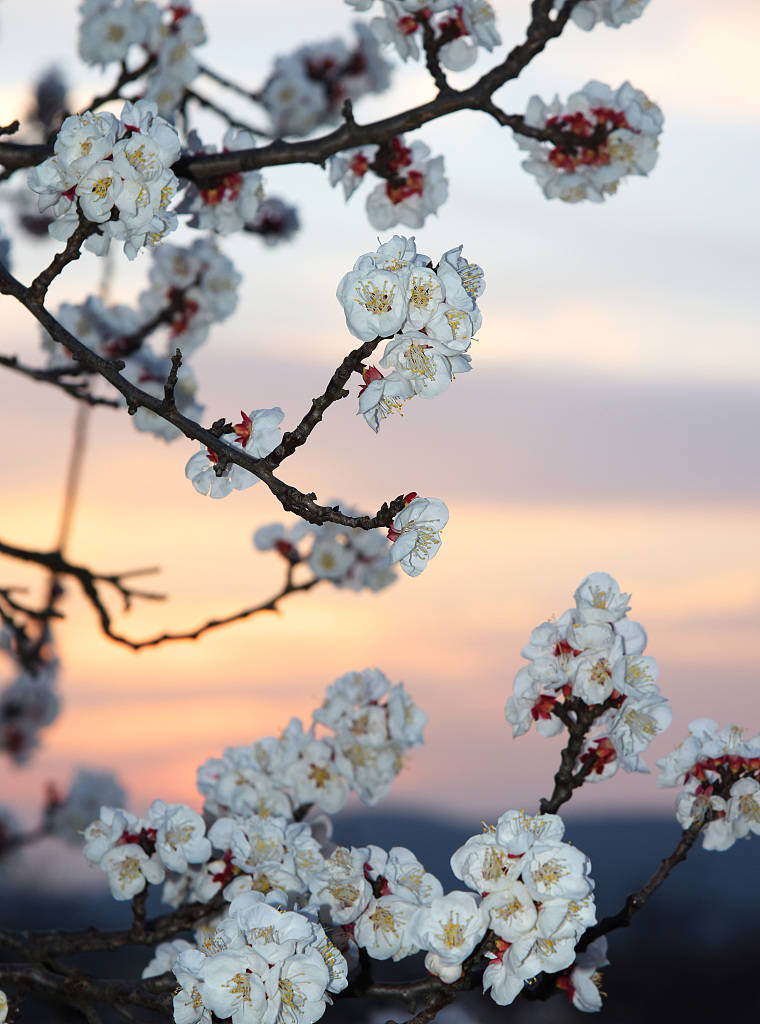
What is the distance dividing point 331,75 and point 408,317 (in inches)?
175

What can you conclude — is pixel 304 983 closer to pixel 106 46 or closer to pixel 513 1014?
pixel 106 46

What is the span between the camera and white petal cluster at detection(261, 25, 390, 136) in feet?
19.3

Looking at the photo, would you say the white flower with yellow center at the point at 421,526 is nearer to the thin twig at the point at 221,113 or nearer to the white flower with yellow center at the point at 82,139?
the white flower with yellow center at the point at 82,139

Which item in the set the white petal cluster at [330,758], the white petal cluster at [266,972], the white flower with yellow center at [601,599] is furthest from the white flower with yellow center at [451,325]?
the white petal cluster at [330,758]

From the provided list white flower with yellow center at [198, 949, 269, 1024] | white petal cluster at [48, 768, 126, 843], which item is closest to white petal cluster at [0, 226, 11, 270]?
white flower with yellow center at [198, 949, 269, 1024]

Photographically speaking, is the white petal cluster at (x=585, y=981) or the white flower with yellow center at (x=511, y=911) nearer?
the white flower with yellow center at (x=511, y=911)

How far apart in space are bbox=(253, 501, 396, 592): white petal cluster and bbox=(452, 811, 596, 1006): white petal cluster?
9.09 ft

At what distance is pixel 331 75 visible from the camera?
6113mm

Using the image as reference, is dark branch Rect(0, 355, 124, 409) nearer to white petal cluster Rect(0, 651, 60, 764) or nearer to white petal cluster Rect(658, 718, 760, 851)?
white petal cluster Rect(658, 718, 760, 851)

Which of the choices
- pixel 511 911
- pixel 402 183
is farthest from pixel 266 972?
pixel 402 183

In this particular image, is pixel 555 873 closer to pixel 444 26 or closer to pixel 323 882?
pixel 323 882

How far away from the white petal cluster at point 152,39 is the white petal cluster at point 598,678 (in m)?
2.99

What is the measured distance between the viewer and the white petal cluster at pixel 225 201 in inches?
157

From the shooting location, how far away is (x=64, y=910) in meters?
11.5
